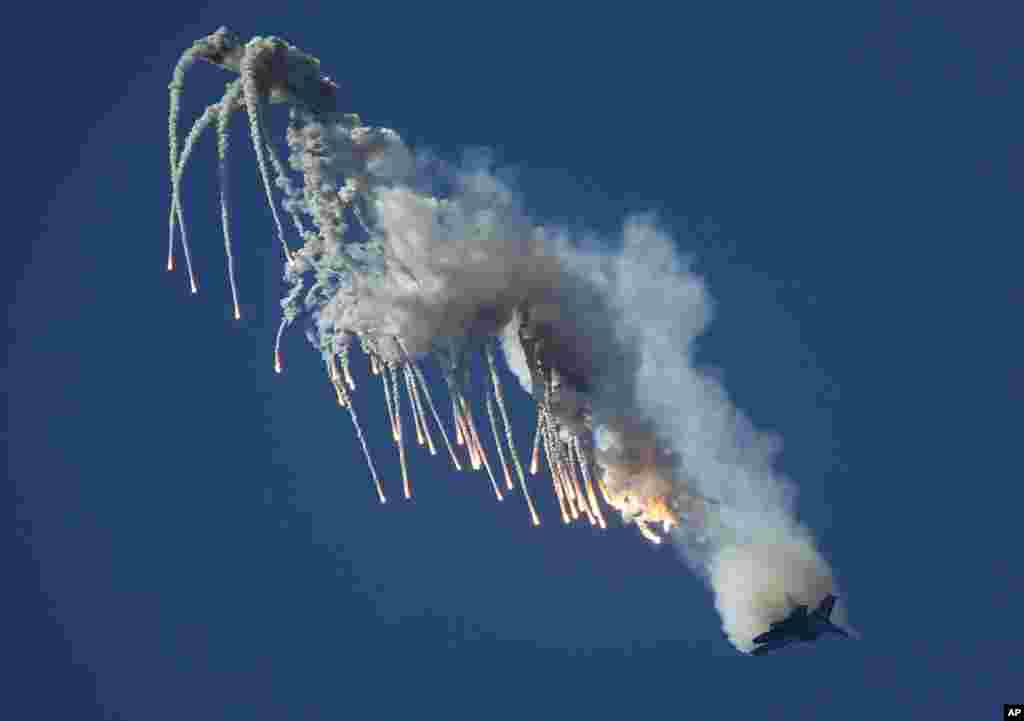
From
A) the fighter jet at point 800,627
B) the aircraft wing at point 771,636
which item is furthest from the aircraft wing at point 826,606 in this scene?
the aircraft wing at point 771,636

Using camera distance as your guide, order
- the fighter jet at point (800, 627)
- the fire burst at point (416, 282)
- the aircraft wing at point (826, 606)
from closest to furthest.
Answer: the fire burst at point (416, 282) → the fighter jet at point (800, 627) → the aircraft wing at point (826, 606)

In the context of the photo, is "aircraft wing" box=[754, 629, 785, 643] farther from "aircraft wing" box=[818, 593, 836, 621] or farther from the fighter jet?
"aircraft wing" box=[818, 593, 836, 621]

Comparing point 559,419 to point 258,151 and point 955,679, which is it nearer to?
point 258,151

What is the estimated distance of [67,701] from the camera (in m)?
167

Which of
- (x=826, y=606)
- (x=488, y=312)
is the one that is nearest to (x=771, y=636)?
(x=826, y=606)

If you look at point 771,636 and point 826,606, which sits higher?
point 826,606

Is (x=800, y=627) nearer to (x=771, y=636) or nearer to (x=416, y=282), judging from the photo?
(x=771, y=636)

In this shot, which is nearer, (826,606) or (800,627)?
(800,627)

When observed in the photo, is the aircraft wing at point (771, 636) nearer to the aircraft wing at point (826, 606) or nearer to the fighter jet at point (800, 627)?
the fighter jet at point (800, 627)

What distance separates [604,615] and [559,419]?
112 meters

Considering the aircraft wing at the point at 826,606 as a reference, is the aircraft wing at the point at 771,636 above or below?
below

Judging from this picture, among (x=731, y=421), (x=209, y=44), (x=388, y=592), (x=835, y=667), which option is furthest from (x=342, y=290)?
(x=388, y=592)

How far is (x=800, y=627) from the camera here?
54.0m

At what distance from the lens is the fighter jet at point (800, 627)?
53.8 meters
